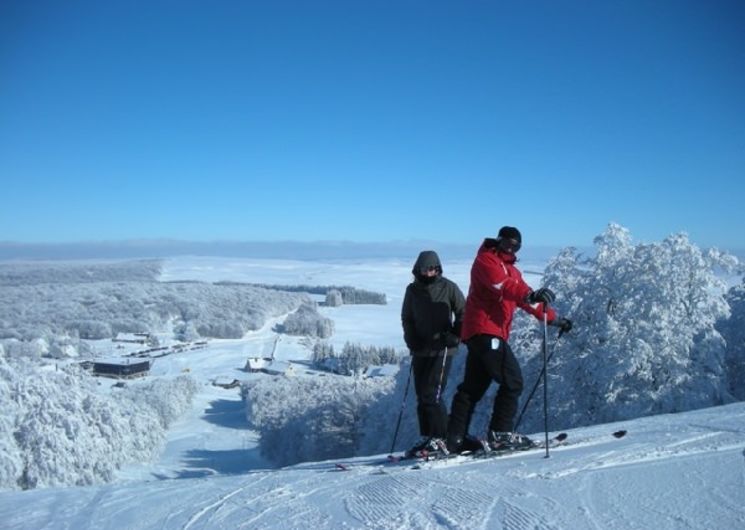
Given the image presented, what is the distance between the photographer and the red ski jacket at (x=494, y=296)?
5559 mm

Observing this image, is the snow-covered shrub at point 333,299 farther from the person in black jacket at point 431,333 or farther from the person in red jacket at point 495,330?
the person in red jacket at point 495,330

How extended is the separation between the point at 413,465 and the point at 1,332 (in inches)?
3255

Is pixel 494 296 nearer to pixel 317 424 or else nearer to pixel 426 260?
pixel 426 260

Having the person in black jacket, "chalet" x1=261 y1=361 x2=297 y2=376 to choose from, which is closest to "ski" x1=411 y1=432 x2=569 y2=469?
the person in black jacket

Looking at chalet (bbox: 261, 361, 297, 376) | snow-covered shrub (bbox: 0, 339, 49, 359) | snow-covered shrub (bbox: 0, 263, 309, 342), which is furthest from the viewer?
snow-covered shrub (bbox: 0, 263, 309, 342)

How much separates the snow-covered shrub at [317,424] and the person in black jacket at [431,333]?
18448 mm

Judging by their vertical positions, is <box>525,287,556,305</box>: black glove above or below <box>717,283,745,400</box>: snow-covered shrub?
above

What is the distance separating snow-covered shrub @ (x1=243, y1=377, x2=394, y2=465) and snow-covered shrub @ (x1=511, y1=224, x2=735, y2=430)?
11.0m

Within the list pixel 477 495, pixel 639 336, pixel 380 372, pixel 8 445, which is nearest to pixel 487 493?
pixel 477 495

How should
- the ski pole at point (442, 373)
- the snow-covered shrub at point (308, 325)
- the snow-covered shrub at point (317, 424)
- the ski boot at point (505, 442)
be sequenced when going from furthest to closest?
the snow-covered shrub at point (308, 325)
the snow-covered shrub at point (317, 424)
the ski pole at point (442, 373)
the ski boot at point (505, 442)

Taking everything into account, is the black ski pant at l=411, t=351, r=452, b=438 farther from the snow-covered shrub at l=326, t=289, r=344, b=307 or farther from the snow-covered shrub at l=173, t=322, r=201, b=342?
the snow-covered shrub at l=326, t=289, r=344, b=307

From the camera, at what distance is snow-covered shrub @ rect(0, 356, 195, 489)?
1925 centimetres

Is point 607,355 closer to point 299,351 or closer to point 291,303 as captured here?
point 299,351

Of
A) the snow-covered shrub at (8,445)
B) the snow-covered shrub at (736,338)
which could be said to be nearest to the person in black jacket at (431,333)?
the snow-covered shrub at (736,338)
